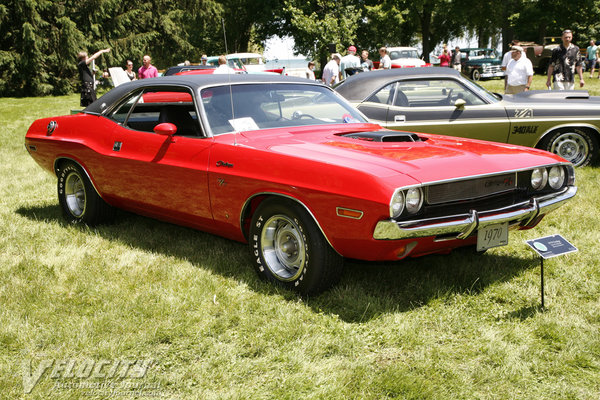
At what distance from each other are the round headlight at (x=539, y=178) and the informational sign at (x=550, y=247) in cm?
61

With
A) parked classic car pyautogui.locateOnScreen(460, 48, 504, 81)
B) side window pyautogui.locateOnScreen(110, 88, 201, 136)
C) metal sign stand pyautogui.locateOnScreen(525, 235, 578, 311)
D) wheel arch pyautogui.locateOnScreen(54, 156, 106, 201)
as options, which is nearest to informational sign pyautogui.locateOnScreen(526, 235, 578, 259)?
metal sign stand pyautogui.locateOnScreen(525, 235, 578, 311)

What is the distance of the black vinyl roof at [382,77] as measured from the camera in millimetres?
8062

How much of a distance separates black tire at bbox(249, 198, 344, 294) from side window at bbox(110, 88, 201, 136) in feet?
3.88

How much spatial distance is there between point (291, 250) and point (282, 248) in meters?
0.07

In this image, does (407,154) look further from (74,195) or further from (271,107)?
(74,195)

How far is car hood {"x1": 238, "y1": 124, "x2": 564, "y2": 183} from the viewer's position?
11.8ft

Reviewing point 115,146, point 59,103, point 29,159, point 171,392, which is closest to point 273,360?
point 171,392

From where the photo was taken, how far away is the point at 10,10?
26016 millimetres

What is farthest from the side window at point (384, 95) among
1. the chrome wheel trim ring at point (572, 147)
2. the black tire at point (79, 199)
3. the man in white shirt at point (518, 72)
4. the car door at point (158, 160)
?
the man in white shirt at point (518, 72)

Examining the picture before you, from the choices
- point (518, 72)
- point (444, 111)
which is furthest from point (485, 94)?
point (518, 72)

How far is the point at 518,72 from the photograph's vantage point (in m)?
11.1

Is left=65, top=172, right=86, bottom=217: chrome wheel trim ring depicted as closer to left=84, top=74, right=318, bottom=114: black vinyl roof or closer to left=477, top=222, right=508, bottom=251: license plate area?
left=84, top=74, right=318, bottom=114: black vinyl roof

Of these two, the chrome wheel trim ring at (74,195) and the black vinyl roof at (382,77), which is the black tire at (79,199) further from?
the black vinyl roof at (382,77)

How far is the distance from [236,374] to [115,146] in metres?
2.82
